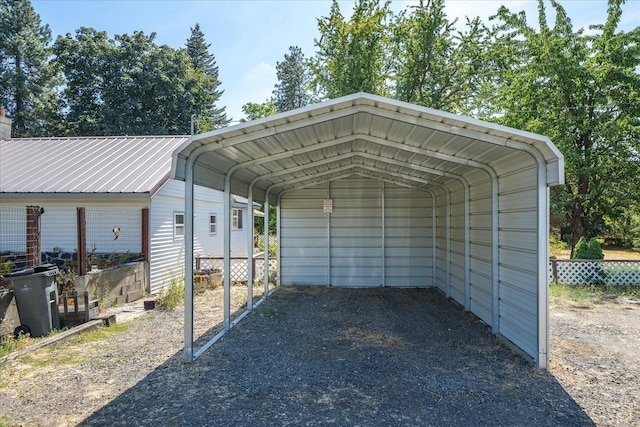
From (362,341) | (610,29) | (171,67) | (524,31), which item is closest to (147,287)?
(362,341)

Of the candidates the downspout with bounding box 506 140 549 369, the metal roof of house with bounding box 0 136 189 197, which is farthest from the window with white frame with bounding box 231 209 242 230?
the downspout with bounding box 506 140 549 369

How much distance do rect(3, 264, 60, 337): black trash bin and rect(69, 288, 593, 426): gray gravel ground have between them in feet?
3.86

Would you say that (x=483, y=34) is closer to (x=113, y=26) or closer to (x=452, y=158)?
(x=452, y=158)

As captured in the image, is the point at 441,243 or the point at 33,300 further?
the point at 441,243

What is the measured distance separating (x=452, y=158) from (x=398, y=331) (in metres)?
2.66

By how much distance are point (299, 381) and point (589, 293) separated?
774 cm

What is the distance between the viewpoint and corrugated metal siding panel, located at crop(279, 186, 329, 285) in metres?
9.60

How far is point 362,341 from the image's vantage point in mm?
5277

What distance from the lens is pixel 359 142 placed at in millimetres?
6145

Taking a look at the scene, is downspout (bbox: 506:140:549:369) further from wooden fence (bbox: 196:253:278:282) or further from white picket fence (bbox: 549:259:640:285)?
wooden fence (bbox: 196:253:278:282)

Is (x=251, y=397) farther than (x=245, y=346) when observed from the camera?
No

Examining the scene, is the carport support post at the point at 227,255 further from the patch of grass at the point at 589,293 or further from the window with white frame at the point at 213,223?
the window with white frame at the point at 213,223

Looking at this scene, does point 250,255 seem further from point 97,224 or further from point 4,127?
point 4,127

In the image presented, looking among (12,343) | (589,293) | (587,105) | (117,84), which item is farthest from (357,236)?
(117,84)
